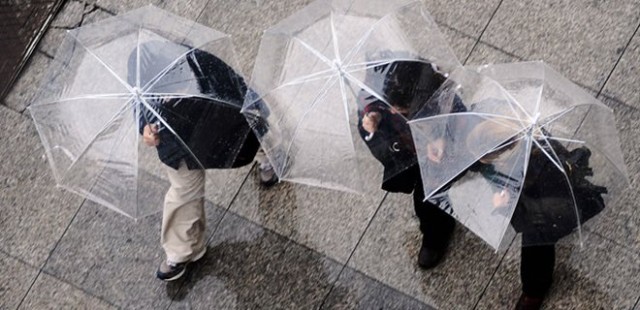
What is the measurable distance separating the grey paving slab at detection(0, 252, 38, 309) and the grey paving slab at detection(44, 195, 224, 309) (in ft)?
0.43

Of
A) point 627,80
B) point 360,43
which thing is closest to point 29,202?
point 360,43

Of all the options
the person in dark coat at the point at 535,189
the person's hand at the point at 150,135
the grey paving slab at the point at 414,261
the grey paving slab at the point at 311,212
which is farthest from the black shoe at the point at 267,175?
the person in dark coat at the point at 535,189

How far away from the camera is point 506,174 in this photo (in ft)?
14.2

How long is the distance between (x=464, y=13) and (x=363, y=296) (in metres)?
1.96

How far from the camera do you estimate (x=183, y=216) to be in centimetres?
538

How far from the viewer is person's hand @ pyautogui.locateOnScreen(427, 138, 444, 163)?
176 inches

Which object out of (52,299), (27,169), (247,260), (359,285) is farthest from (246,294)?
(27,169)

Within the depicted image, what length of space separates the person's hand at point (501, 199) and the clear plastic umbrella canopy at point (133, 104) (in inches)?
52.5

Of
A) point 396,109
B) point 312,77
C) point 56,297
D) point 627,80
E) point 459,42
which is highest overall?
point 312,77

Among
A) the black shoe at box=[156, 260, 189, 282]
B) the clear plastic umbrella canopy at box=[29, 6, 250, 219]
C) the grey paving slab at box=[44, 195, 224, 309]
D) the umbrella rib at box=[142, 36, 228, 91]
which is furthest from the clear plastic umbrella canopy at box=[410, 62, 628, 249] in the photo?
the grey paving slab at box=[44, 195, 224, 309]

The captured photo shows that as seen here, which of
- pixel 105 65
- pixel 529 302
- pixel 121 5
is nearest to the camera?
pixel 105 65

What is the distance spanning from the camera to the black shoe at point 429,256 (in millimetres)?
5508

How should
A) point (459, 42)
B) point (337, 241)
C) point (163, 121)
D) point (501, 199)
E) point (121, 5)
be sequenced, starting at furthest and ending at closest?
point (121, 5)
point (459, 42)
point (337, 241)
point (163, 121)
point (501, 199)

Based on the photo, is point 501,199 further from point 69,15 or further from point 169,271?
point 69,15
